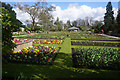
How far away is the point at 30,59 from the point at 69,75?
207cm

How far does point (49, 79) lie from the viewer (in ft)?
8.71

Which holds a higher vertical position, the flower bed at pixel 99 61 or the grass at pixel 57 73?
the flower bed at pixel 99 61

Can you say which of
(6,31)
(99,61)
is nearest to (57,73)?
(99,61)

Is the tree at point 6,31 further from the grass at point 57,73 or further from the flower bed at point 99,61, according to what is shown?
the flower bed at point 99,61

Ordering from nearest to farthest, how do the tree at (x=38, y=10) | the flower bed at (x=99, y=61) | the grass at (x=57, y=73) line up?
the grass at (x=57, y=73) < the flower bed at (x=99, y=61) < the tree at (x=38, y=10)

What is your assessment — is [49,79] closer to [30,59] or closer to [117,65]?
[30,59]

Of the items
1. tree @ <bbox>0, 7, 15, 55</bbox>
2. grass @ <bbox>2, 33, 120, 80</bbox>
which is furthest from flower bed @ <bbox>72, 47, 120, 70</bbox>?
tree @ <bbox>0, 7, 15, 55</bbox>

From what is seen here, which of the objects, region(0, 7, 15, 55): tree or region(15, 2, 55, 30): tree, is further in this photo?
region(15, 2, 55, 30): tree

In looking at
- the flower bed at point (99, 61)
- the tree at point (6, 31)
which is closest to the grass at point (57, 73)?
the flower bed at point (99, 61)

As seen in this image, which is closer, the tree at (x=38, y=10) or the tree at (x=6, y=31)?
the tree at (x=6, y=31)

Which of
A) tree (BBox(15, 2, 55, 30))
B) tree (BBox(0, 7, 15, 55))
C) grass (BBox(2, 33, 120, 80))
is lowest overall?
grass (BBox(2, 33, 120, 80))

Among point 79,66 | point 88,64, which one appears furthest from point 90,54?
point 79,66

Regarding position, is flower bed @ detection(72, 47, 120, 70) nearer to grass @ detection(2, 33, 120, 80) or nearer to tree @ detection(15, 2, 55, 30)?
grass @ detection(2, 33, 120, 80)

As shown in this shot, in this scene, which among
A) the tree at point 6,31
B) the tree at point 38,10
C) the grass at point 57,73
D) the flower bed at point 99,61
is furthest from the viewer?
the tree at point 38,10
